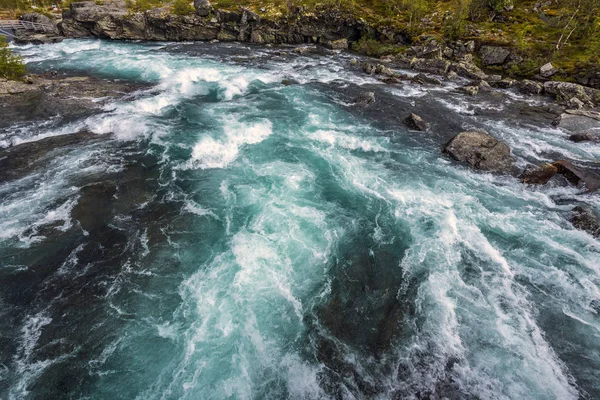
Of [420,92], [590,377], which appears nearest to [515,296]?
[590,377]

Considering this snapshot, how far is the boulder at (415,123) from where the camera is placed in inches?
1179

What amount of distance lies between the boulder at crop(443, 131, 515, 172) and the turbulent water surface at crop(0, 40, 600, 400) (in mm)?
1297

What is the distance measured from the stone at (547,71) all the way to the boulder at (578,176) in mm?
31078

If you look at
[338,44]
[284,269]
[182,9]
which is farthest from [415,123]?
[182,9]

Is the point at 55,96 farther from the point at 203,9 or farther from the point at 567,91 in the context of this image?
the point at 567,91

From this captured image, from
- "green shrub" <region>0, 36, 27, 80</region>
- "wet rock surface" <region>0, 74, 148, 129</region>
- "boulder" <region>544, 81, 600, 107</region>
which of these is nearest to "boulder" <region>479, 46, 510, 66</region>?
"boulder" <region>544, 81, 600, 107</region>

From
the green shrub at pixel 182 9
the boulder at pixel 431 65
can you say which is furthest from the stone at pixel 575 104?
the green shrub at pixel 182 9

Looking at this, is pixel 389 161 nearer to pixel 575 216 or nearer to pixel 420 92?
pixel 575 216

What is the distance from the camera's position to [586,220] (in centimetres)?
1830

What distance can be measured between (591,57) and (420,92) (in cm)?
3025

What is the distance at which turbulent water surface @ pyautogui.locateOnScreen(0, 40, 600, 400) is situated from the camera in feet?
37.7

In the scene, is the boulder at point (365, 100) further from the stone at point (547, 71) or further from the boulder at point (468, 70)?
the stone at point (547, 71)

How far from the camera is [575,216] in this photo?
741 inches

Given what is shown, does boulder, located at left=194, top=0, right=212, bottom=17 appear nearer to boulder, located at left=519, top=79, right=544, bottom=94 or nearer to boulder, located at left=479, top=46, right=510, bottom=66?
boulder, located at left=479, top=46, right=510, bottom=66
